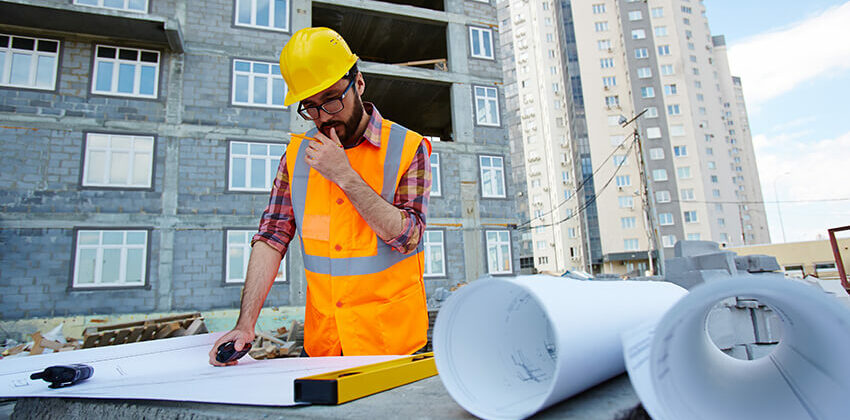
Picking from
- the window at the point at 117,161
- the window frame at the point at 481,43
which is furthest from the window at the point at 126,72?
the window frame at the point at 481,43

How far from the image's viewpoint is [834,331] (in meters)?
0.68

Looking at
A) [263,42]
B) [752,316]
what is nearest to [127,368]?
[752,316]

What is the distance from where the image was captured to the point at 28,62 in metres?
11.2

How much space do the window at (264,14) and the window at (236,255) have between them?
20.7ft

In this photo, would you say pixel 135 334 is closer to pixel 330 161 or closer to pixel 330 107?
pixel 330 107

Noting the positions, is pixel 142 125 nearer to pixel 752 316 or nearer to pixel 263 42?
pixel 263 42

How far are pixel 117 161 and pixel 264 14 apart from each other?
6005mm

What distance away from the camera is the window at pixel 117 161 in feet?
36.6

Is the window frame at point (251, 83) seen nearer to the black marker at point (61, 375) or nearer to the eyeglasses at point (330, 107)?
the eyeglasses at point (330, 107)

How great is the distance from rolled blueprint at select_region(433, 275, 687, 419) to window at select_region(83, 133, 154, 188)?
41.8 feet

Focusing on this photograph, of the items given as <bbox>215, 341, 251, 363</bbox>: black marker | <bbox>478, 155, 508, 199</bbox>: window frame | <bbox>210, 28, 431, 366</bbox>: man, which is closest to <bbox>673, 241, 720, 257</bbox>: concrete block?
<bbox>478, 155, 508, 199</bbox>: window frame

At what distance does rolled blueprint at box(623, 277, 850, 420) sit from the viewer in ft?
2.13

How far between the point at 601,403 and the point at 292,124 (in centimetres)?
1330

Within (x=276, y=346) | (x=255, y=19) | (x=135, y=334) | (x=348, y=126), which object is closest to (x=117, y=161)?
(x=135, y=334)
